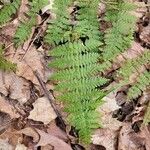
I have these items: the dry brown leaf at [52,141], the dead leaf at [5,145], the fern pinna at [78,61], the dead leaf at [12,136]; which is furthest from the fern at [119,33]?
the dead leaf at [5,145]

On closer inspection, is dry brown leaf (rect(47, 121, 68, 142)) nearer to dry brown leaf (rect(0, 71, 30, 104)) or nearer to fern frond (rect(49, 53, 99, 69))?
dry brown leaf (rect(0, 71, 30, 104))

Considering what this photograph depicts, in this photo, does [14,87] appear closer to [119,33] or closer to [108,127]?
[108,127]

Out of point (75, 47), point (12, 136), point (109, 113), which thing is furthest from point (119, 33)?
point (12, 136)

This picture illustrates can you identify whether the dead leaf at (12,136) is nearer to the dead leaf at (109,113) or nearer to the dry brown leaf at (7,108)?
the dry brown leaf at (7,108)

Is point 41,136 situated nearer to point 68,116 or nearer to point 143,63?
point 68,116

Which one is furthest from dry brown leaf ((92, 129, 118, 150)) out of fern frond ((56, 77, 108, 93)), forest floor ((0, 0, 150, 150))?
fern frond ((56, 77, 108, 93))

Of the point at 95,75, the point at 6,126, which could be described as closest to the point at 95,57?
the point at 95,75
